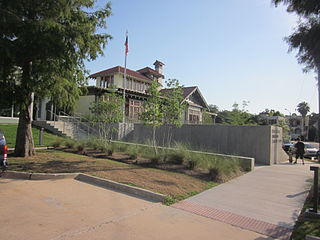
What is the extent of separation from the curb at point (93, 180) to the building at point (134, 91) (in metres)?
14.9

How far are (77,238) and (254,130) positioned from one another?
1180 centimetres

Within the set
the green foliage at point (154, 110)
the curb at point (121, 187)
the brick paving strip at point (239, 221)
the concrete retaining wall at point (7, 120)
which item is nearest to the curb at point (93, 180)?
the curb at point (121, 187)

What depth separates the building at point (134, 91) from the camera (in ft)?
88.4

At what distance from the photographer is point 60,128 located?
2073 centimetres

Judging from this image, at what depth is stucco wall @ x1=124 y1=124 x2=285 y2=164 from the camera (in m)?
12.9

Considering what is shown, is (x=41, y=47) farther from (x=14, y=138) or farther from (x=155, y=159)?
(x=14, y=138)

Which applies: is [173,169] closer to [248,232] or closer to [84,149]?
[248,232]

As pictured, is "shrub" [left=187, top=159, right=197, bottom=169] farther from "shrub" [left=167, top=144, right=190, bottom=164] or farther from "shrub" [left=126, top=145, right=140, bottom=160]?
"shrub" [left=126, top=145, right=140, bottom=160]

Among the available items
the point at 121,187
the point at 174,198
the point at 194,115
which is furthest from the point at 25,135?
the point at 194,115

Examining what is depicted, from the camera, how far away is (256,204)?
5.86m

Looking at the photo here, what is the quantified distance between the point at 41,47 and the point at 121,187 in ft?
19.2

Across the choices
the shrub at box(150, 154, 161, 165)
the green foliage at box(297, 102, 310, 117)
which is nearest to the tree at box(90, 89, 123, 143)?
the shrub at box(150, 154, 161, 165)

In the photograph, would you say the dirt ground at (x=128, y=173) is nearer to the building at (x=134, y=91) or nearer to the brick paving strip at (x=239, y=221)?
the brick paving strip at (x=239, y=221)

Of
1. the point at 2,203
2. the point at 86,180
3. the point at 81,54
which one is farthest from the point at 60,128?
the point at 2,203
